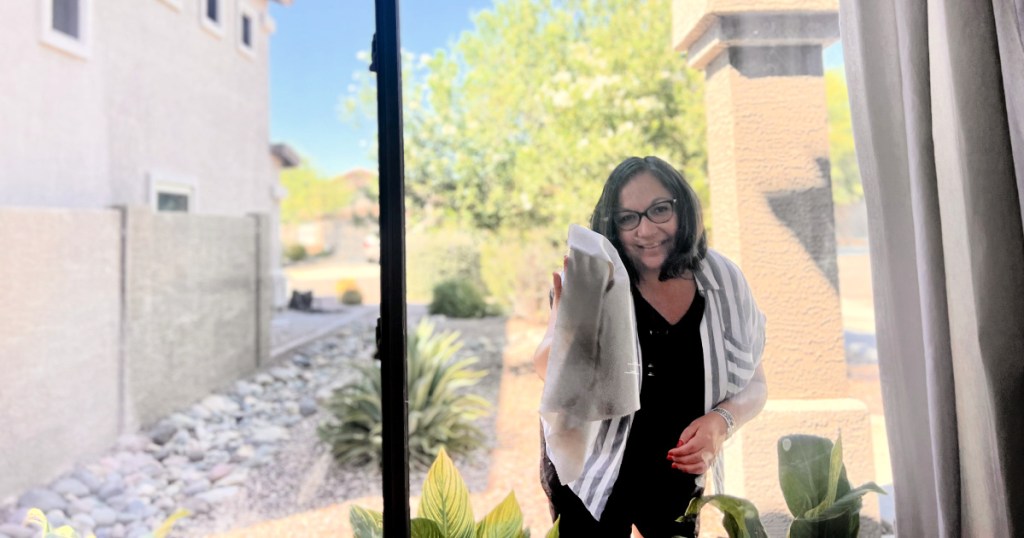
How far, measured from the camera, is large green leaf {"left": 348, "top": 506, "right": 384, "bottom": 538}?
930 mm

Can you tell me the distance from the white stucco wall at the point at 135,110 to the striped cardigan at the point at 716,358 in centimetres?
263

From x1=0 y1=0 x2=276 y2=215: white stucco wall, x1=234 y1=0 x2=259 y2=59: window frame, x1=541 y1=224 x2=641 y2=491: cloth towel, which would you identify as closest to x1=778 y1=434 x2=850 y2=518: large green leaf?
x1=541 y1=224 x2=641 y2=491: cloth towel

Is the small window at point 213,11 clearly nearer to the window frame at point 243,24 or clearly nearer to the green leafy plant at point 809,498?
the window frame at point 243,24

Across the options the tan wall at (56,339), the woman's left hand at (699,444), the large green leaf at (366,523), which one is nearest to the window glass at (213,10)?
the tan wall at (56,339)

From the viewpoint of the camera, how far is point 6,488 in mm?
1836

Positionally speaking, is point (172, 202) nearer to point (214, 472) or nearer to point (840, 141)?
point (214, 472)

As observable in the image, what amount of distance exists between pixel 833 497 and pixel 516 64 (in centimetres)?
Answer: 227

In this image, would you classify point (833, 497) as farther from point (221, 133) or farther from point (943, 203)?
point (221, 133)

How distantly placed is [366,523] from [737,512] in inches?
27.8

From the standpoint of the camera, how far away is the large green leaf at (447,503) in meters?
0.93

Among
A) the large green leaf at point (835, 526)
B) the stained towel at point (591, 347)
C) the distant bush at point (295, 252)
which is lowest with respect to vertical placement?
the large green leaf at point (835, 526)

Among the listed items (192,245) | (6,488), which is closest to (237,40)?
(192,245)

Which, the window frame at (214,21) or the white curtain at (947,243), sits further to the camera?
→ the window frame at (214,21)

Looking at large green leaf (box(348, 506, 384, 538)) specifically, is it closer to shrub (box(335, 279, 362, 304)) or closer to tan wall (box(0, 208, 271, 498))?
tan wall (box(0, 208, 271, 498))
